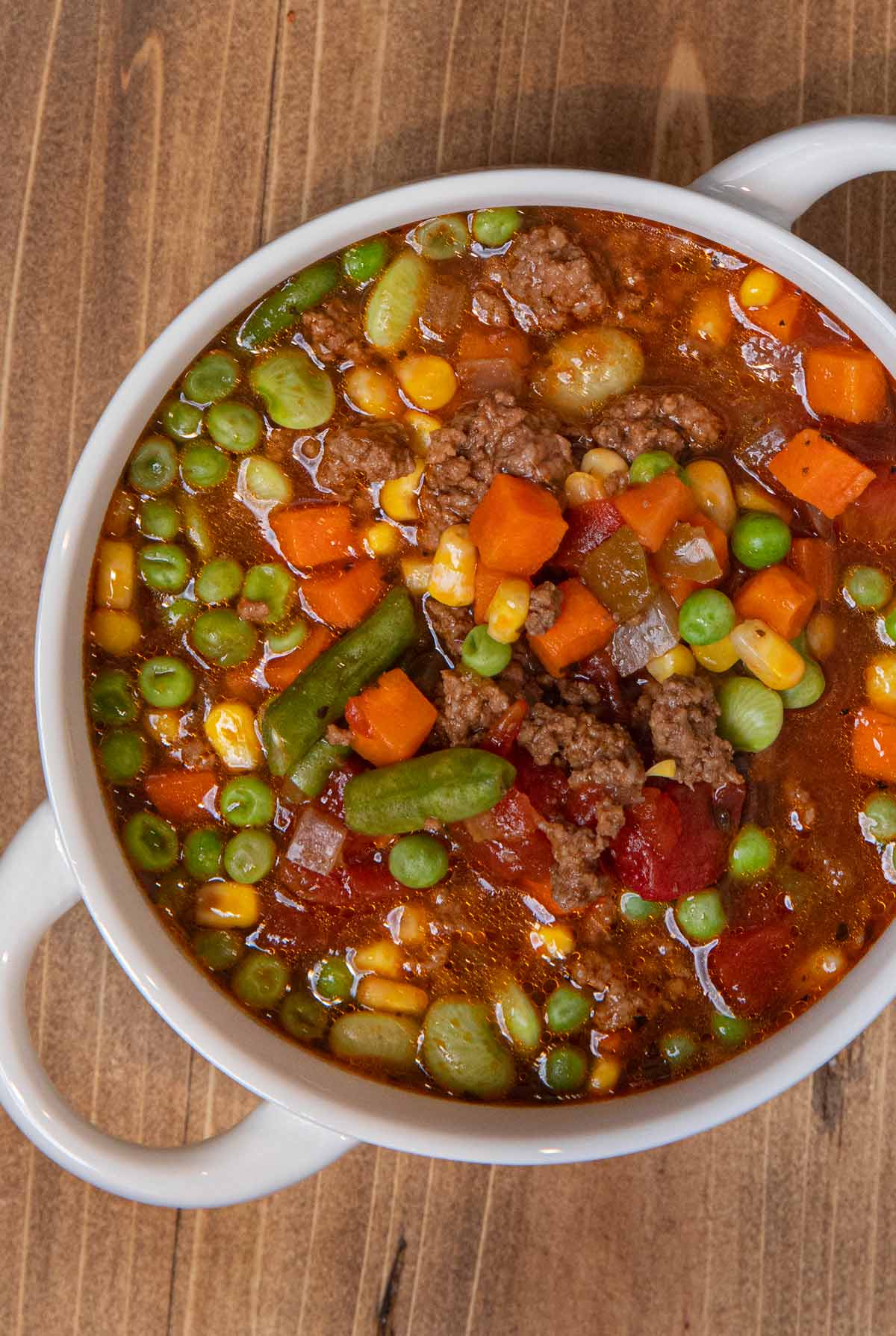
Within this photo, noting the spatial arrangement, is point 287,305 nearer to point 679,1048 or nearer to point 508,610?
point 508,610

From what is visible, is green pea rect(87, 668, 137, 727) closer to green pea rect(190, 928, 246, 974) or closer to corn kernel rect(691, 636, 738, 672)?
green pea rect(190, 928, 246, 974)

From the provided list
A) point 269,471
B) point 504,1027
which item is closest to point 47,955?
point 504,1027

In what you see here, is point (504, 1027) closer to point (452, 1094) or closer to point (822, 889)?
point (452, 1094)

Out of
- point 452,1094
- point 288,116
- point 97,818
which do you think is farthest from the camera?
point 288,116

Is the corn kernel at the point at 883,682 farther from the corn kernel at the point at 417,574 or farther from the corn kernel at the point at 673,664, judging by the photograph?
the corn kernel at the point at 417,574

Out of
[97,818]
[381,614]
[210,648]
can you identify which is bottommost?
[97,818]
